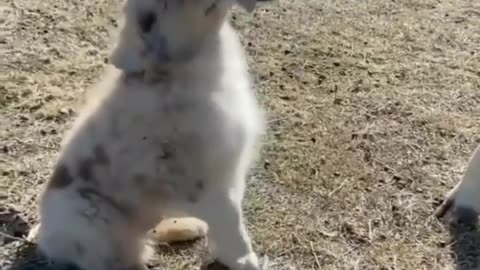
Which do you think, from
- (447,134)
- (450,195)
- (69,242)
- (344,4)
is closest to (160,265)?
(69,242)

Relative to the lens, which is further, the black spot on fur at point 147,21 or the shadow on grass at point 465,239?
the shadow on grass at point 465,239

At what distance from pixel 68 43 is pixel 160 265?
6.88 ft

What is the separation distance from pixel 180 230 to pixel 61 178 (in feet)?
2.09

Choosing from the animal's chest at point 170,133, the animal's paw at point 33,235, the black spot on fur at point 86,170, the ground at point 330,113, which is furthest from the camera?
the ground at point 330,113

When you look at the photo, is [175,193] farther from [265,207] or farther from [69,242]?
[265,207]

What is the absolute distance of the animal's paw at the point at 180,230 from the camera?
3.82m

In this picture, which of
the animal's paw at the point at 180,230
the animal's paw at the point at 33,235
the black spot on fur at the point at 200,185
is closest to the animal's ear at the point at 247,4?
the black spot on fur at the point at 200,185

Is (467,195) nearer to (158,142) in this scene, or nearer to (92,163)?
(158,142)

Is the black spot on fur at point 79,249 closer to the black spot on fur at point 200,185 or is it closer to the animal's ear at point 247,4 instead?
the black spot on fur at point 200,185

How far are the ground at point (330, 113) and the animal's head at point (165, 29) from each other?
211mm

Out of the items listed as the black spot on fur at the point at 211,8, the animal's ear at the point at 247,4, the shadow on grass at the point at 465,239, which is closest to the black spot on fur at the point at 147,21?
the black spot on fur at the point at 211,8

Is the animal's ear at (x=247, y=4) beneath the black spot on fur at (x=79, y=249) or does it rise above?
above

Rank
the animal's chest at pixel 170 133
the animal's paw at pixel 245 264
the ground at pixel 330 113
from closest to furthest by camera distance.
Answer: the animal's chest at pixel 170 133
the animal's paw at pixel 245 264
the ground at pixel 330 113

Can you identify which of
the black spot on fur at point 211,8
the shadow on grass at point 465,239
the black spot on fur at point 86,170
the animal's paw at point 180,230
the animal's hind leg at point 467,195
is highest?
the black spot on fur at point 211,8
